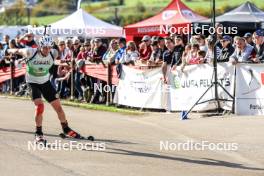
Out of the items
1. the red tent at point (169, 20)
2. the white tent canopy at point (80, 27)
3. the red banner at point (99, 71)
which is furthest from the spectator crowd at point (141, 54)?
the red tent at point (169, 20)

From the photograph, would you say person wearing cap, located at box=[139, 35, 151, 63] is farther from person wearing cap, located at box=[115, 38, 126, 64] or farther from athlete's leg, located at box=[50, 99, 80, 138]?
athlete's leg, located at box=[50, 99, 80, 138]

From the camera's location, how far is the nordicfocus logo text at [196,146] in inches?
482

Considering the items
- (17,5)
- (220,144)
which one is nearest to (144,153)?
(220,144)

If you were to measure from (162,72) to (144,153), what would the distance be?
6.27 m

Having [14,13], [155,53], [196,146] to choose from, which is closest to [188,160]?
[196,146]

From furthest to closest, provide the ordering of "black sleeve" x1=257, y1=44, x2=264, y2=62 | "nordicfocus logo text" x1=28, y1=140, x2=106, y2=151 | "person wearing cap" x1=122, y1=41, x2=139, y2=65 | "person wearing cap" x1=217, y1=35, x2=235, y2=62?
"person wearing cap" x1=122, y1=41, x2=139, y2=65 → "person wearing cap" x1=217, y1=35, x2=235, y2=62 → "black sleeve" x1=257, y1=44, x2=264, y2=62 → "nordicfocus logo text" x1=28, y1=140, x2=106, y2=151

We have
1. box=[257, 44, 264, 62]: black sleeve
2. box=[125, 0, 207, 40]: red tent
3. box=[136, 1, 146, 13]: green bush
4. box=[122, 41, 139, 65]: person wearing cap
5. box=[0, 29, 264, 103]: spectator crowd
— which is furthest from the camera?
box=[136, 1, 146, 13]: green bush

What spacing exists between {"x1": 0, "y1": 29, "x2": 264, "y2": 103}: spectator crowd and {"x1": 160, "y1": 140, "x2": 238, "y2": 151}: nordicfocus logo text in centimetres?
340

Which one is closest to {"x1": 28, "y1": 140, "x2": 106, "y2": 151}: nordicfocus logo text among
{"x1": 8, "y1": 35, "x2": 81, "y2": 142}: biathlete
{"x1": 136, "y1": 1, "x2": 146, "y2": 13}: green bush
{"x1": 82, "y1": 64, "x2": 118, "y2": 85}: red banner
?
{"x1": 8, "y1": 35, "x2": 81, "y2": 142}: biathlete

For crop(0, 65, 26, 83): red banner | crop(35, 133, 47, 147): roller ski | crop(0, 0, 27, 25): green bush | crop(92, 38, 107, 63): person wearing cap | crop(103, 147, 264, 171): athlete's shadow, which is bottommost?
crop(103, 147, 264, 171): athlete's shadow

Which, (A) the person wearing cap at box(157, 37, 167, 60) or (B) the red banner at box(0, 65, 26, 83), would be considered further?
(B) the red banner at box(0, 65, 26, 83)

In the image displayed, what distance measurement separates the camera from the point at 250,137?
13.3 meters

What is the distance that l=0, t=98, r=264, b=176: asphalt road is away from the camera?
33.0 feet

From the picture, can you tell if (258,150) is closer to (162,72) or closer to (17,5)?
(162,72)
